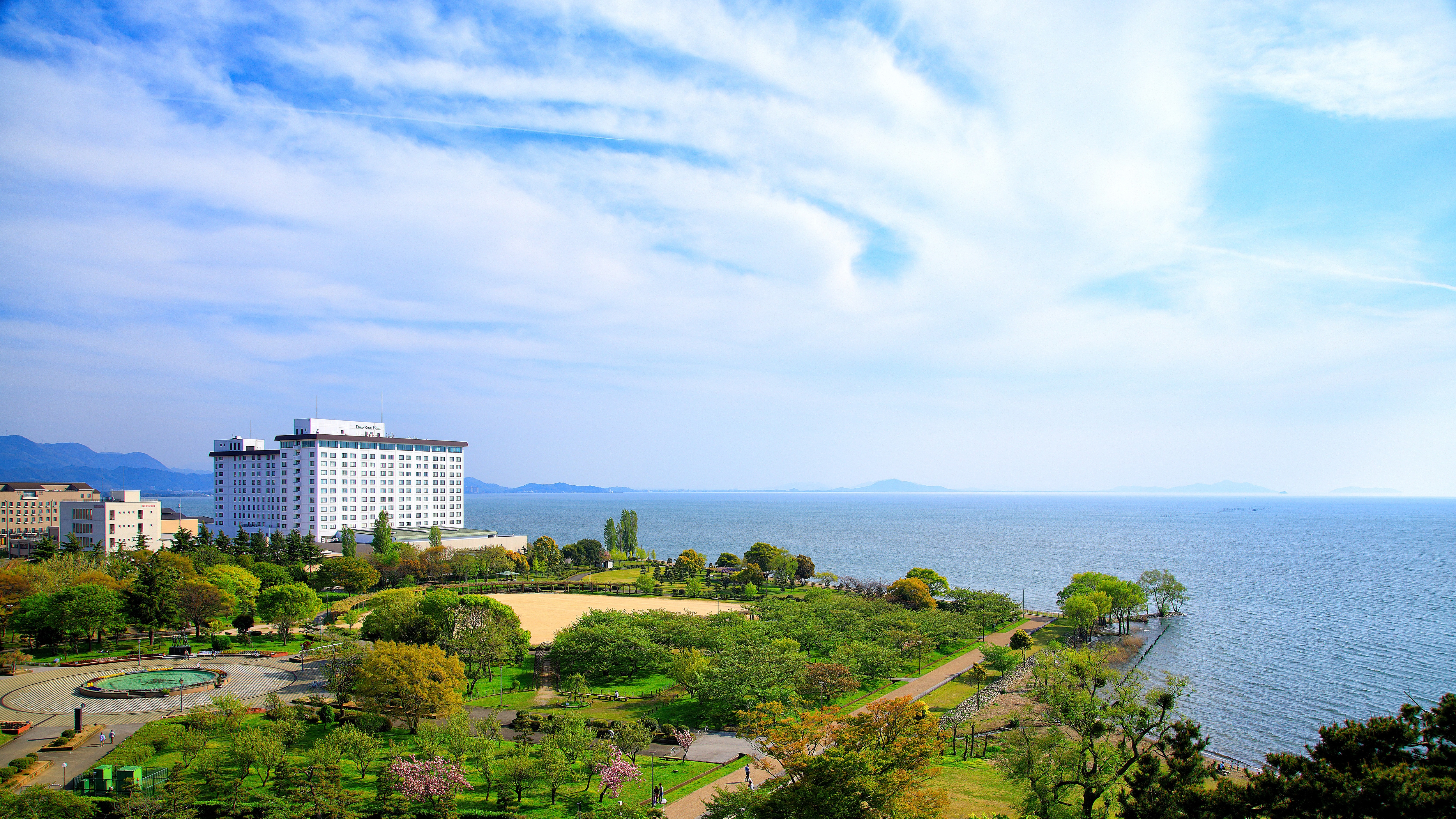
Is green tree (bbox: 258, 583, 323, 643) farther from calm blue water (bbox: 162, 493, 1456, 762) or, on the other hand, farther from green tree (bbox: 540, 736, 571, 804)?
calm blue water (bbox: 162, 493, 1456, 762)

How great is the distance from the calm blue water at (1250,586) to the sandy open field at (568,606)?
111 feet

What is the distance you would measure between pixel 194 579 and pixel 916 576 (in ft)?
190

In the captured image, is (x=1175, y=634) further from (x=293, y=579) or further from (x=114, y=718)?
(x=293, y=579)

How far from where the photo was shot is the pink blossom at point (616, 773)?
23438 mm

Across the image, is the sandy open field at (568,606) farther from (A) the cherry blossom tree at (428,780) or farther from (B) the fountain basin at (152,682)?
(A) the cherry blossom tree at (428,780)

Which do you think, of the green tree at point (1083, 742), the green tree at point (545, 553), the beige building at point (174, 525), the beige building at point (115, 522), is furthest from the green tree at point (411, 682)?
the beige building at point (174, 525)

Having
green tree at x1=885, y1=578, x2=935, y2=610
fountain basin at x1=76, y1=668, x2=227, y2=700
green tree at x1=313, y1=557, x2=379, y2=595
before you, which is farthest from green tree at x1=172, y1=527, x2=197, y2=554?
green tree at x1=885, y1=578, x2=935, y2=610

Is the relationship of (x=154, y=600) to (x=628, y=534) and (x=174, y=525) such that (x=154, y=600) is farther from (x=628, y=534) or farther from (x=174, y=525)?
(x=628, y=534)

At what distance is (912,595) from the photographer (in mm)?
61281

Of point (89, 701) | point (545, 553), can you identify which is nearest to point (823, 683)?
point (89, 701)

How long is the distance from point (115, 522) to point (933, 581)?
3507 inches

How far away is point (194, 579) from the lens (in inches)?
1946

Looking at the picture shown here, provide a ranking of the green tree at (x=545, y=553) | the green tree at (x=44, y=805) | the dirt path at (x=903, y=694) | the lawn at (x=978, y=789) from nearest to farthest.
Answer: the green tree at (x=44, y=805) → the dirt path at (x=903, y=694) → the lawn at (x=978, y=789) → the green tree at (x=545, y=553)

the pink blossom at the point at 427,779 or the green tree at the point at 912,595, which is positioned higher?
the pink blossom at the point at 427,779
